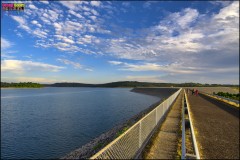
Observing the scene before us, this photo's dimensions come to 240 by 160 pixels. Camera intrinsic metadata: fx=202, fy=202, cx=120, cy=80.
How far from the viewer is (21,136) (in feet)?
73.1

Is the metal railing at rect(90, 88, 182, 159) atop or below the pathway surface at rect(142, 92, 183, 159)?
atop

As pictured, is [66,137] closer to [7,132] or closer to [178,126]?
[7,132]

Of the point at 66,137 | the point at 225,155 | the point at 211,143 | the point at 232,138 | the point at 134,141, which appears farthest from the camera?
the point at 66,137

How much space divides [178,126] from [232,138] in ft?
11.1

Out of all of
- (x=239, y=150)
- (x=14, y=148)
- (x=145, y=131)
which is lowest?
(x=14, y=148)

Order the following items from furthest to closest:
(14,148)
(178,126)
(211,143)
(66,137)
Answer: (66,137)
(14,148)
(178,126)
(211,143)

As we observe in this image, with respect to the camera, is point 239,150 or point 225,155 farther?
point 239,150

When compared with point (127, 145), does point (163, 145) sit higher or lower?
lower

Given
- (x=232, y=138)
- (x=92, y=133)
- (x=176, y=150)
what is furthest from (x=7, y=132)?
(x=232, y=138)

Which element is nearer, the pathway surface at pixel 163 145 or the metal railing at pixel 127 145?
the metal railing at pixel 127 145

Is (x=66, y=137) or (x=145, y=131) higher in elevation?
(x=145, y=131)

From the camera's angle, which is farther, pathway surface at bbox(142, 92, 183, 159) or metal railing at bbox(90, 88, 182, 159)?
pathway surface at bbox(142, 92, 183, 159)

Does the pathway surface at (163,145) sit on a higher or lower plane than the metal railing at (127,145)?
lower

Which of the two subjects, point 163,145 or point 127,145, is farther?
point 163,145
